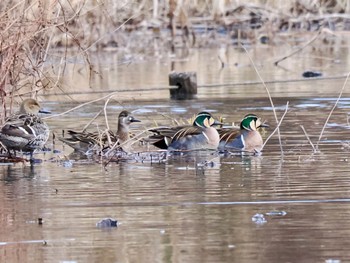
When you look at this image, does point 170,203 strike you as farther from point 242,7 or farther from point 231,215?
point 242,7

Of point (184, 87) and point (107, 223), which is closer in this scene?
point (107, 223)

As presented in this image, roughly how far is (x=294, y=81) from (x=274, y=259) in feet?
45.2

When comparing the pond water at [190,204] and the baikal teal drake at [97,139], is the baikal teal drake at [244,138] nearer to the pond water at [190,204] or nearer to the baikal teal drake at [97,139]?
the pond water at [190,204]

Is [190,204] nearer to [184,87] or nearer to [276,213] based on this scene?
[276,213]

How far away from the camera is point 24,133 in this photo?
11.8 metres

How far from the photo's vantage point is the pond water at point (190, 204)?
704 centimetres

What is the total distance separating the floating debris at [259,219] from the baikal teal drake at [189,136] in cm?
439

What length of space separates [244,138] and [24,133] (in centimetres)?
217

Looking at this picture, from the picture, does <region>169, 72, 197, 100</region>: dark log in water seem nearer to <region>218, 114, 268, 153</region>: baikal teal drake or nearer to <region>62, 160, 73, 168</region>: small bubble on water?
<region>218, 114, 268, 153</region>: baikal teal drake

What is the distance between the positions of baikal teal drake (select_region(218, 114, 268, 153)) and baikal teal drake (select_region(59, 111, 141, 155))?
98cm

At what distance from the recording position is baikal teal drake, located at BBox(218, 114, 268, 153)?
40.3 feet

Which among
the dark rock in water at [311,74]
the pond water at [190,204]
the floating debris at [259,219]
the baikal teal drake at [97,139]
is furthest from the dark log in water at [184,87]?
the floating debris at [259,219]

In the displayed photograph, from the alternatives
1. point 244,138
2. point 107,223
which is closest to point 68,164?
point 244,138

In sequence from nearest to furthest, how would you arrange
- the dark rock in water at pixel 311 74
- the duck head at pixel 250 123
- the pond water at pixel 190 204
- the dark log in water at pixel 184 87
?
→ the pond water at pixel 190 204
the duck head at pixel 250 123
the dark log in water at pixel 184 87
the dark rock in water at pixel 311 74
